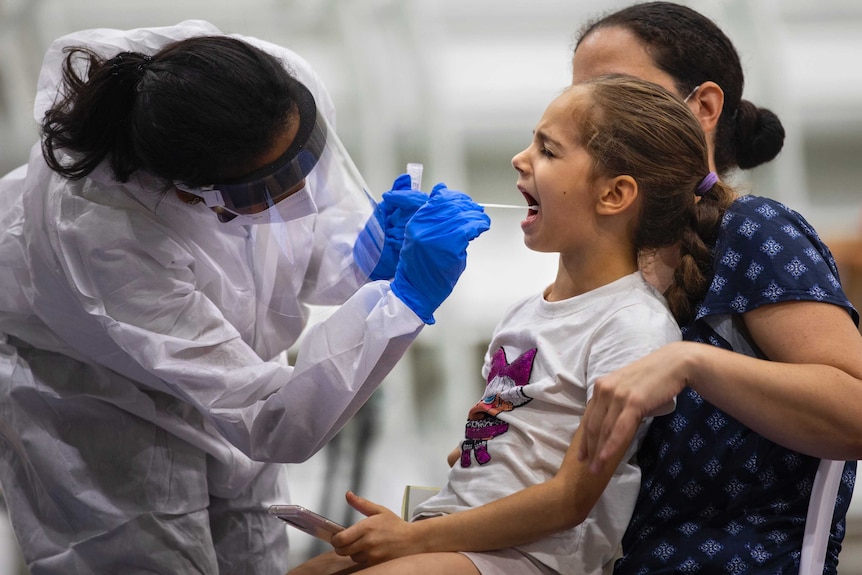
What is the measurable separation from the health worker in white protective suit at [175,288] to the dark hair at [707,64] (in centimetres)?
41

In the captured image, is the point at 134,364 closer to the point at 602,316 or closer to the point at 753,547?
the point at 602,316

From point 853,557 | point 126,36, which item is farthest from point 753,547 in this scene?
point 853,557

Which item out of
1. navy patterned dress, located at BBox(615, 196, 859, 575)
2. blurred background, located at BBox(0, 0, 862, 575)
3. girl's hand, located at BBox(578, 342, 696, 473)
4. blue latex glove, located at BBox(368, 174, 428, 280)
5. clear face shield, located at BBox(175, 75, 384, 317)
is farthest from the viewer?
blurred background, located at BBox(0, 0, 862, 575)

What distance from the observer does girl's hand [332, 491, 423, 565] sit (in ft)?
4.35

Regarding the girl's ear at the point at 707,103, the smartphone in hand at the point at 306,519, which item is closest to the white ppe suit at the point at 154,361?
the smartphone in hand at the point at 306,519

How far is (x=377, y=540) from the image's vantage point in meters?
1.33

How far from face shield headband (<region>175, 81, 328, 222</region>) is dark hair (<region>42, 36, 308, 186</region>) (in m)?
0.02

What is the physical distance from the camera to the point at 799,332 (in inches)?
47.4

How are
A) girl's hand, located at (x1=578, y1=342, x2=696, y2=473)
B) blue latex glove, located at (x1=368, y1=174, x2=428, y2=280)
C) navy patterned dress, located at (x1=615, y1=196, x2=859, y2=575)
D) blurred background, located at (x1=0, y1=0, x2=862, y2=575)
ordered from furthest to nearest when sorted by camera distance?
blurred background, located at (x1=0, y1=0, x2=862, y2=575) → blue latex glove, located at (x1=368, y1=174, x2=428, y2=280) → navy patterned dress, located at (x1=615, y1=196, x2=859, y2=575) → girl's hand, located at (x1=578, y1=342, x2=696, y2=473)

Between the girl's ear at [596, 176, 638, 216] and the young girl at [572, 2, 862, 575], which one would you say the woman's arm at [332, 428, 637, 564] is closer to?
the young girl at [572, 2, 862, 575]

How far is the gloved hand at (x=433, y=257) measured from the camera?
1552 mm

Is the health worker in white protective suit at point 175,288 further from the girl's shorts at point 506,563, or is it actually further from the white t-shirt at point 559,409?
the girl's shorts at point 506,563

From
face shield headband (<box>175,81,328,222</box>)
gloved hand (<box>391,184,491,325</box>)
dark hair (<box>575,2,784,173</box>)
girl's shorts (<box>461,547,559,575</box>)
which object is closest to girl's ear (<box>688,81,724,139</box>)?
dark hair (<box>575,2,784,173</box>)

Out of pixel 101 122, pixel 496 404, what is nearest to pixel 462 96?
pixel 101 122
